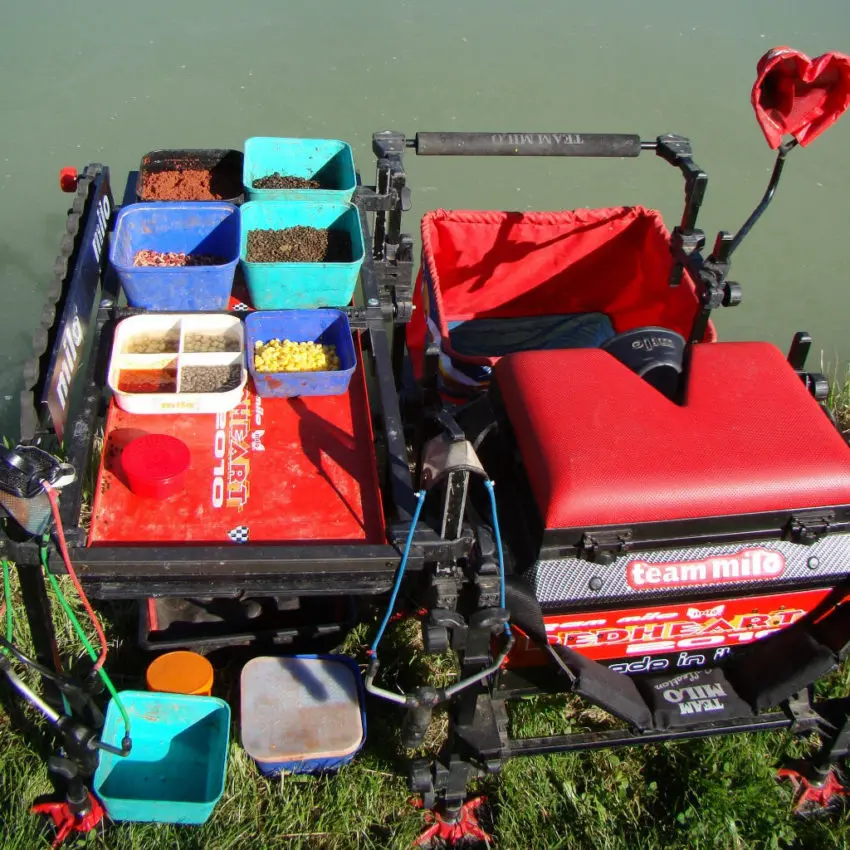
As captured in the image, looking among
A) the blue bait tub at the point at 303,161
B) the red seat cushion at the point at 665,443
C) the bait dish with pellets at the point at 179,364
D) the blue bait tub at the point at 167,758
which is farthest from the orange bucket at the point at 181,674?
the blue bait tub at the point at 303,161

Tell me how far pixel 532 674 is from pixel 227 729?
0.79 metres

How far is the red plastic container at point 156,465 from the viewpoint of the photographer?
6.19ft

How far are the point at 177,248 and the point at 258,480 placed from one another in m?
0.93

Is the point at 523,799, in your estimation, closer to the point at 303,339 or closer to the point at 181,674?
the point at 181,674

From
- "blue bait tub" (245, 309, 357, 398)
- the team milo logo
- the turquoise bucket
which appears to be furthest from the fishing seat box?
the turquoise bucket

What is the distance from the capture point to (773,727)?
221 cm

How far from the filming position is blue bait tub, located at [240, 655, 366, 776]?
2172 mm

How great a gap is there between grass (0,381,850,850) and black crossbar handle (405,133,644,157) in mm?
1641

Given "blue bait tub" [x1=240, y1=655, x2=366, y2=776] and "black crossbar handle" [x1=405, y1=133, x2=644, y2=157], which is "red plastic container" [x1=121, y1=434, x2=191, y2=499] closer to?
"blue bait tub" [x1=240, y1=655, x2=366, y2=776]

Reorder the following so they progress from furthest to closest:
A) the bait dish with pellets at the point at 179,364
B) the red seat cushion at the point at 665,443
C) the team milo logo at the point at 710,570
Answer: the bait dish with pellets at the point at 179,364, the team milo logo at the point at 710,570, the red seat cushion at the point at 665,443

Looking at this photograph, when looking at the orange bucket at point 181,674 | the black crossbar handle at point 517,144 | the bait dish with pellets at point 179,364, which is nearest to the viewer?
the bait dish with pellets at point 179,364

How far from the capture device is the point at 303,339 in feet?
7.63

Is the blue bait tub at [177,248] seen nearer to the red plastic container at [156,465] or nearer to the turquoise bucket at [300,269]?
the turquoise bucket at [300,269]

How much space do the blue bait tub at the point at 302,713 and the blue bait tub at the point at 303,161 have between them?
1.43m
